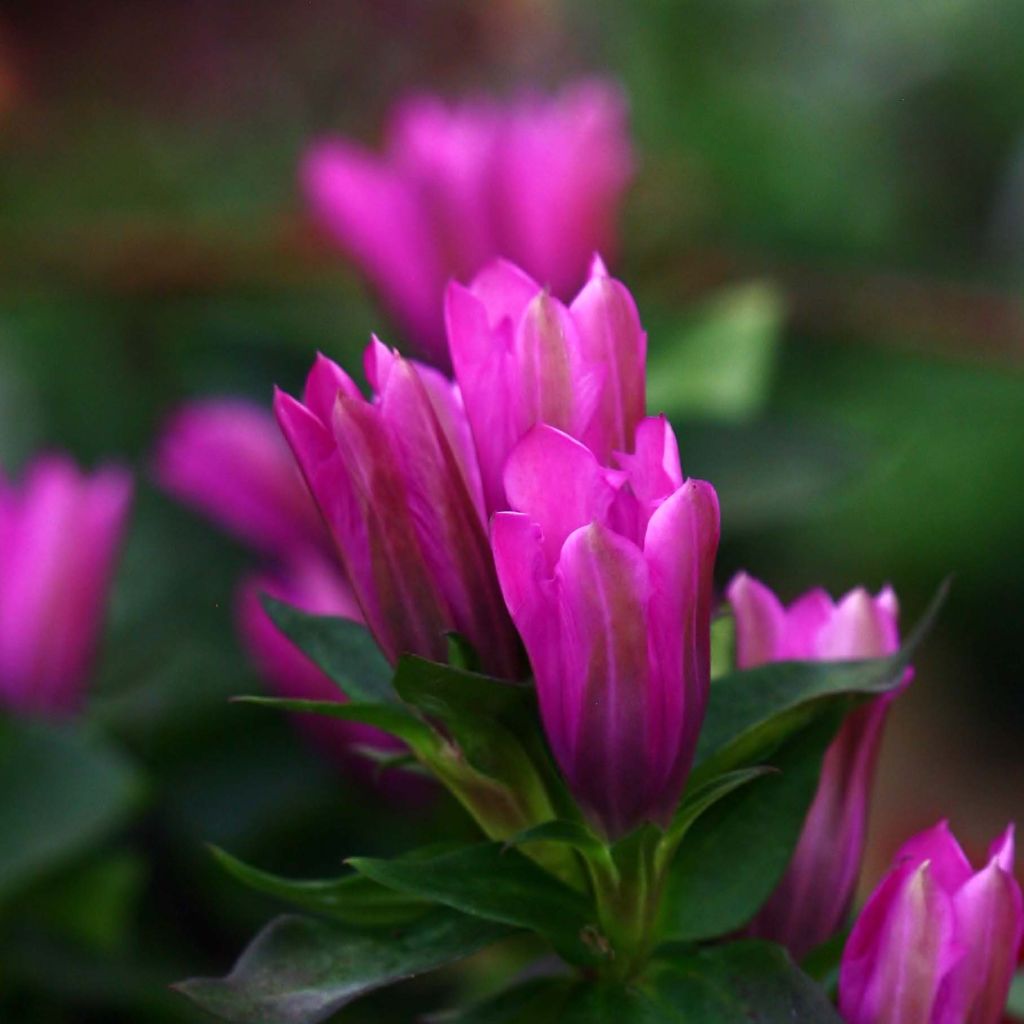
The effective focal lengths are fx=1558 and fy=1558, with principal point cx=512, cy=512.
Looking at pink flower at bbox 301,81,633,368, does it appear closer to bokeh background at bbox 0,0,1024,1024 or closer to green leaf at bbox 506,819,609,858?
bokeh background at bbox 0,0,1024,1024

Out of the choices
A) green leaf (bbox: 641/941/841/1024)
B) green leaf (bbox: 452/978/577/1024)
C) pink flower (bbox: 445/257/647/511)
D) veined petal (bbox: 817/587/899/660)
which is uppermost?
pink flower (bbox: 445/257/647/511)

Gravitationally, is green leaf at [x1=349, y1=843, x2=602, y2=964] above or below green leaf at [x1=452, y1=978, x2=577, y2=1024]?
above

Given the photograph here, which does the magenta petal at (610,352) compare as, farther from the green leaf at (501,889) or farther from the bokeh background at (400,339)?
the bokeh background at (400,339)

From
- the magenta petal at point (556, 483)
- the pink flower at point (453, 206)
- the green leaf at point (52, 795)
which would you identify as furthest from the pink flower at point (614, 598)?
the pink flower at point (453, 206)

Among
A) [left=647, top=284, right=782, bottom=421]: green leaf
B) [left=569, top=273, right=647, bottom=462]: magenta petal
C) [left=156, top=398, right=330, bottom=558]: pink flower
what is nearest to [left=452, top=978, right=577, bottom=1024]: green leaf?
[left=569, top=273, right=647, bottom=462]: magenta petal

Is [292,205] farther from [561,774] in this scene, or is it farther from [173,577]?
[561,774]
